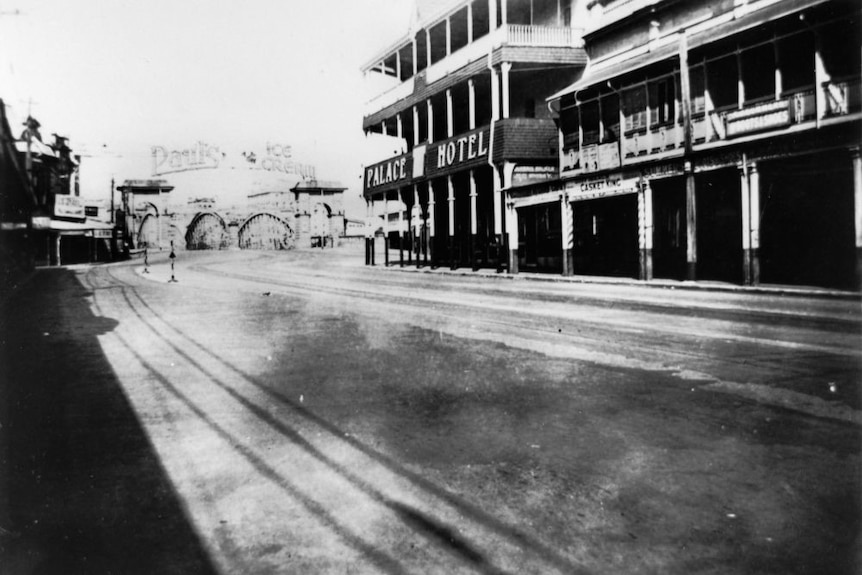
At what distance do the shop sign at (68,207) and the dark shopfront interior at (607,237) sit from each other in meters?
37.3

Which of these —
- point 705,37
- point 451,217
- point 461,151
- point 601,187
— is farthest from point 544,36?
point 705,37

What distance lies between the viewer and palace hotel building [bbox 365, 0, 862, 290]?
14867 millimetres

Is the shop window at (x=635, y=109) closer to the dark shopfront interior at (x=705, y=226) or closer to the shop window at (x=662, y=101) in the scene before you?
the shop window at (x=662, y=101)

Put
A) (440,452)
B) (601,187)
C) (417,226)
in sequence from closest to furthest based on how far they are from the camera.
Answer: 1. (440,452)
2. (601,187)
3. (417,226)

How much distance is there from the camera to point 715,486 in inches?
141

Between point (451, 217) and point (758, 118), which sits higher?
point (758, 118)

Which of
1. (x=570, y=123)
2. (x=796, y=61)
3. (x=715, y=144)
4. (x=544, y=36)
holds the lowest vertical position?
(x=715, y=144)

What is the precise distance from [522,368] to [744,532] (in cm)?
386

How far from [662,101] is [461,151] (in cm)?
1041

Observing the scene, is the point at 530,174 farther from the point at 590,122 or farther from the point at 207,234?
the point at 207,234

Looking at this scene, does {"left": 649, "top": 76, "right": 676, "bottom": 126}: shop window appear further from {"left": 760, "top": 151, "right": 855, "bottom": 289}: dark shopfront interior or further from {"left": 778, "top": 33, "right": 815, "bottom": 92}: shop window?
{"left": 760, "top": 151, "right": 855, "bottom": 289}: dark shopfront interior

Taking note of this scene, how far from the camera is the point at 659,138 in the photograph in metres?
19.2

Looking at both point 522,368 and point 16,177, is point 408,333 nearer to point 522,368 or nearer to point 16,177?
point 522,368

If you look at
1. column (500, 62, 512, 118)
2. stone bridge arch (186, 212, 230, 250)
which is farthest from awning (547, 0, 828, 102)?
stone bridge arch (186, 212, 230, 250)
